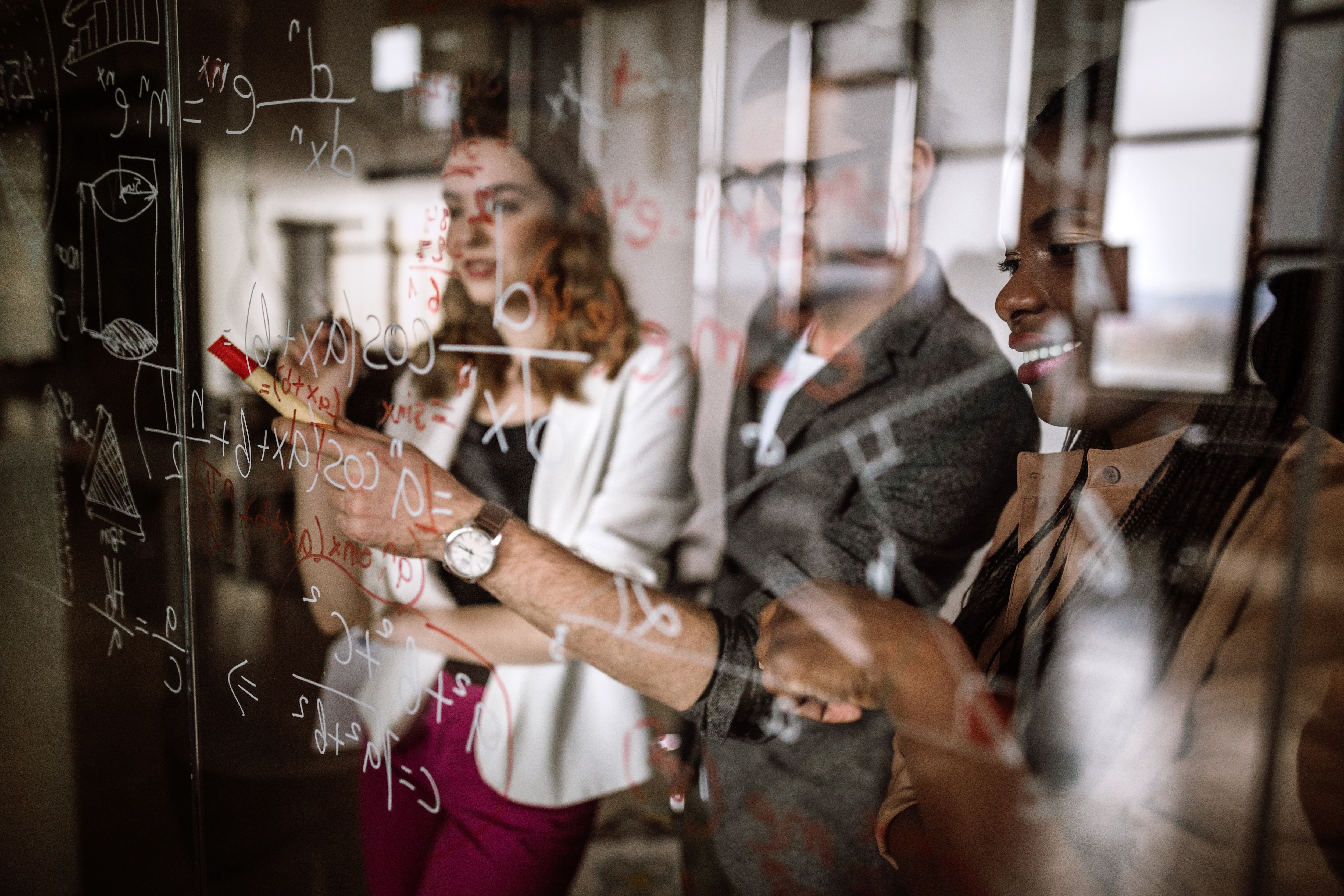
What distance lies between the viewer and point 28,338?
146 cm

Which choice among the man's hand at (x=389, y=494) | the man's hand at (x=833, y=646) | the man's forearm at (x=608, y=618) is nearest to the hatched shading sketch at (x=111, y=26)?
the man's hand at (x=389, y=494)

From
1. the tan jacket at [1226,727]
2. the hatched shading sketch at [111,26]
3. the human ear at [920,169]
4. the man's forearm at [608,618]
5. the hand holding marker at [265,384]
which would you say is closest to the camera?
the tan jacket at [1226,727]

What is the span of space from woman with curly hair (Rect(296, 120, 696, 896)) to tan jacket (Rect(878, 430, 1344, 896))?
0.45 m

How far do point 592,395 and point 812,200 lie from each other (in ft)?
1.09

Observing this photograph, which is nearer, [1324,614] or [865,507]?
[1324,614]

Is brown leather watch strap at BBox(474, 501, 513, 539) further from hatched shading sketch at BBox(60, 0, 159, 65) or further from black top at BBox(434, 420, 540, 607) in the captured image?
hatched shading sketch at BBox(60, 0, 159, 65)

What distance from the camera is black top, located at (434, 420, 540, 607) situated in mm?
934

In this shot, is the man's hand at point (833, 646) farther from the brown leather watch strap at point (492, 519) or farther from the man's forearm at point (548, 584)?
the brown leather watch strap at point (492, 519)

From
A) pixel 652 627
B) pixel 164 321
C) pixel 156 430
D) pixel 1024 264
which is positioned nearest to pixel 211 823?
pixel 156 430

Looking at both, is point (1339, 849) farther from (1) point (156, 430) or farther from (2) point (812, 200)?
(1) point (156, 430)

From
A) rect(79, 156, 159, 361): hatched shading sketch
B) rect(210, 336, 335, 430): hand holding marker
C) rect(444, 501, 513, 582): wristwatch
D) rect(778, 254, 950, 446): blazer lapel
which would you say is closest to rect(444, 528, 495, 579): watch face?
rect(444, 501, 513, 582): wristwatch

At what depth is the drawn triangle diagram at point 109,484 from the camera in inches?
52.6

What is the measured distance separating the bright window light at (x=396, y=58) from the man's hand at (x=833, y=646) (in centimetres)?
79

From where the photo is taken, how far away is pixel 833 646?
2.53 ft
